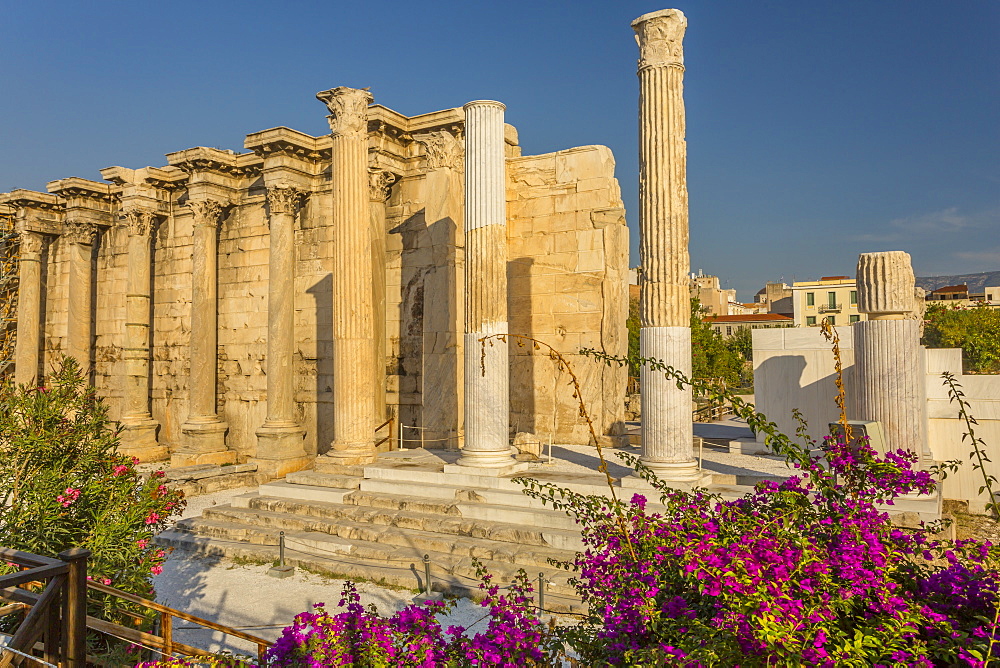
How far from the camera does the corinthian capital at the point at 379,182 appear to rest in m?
15.0

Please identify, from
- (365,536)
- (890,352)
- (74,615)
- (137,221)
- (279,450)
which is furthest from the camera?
(137,221)

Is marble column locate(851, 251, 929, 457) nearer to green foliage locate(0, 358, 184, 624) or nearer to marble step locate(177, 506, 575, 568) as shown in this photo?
marble step locate(177, 506, 575, 568)

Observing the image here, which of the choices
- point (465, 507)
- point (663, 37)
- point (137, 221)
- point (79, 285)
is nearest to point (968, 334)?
point (663, 37)

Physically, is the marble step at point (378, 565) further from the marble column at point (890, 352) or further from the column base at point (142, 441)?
the column base at point (142, 441)

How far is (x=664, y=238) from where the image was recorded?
33.2 feet

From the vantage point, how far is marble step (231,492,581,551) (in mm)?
9302

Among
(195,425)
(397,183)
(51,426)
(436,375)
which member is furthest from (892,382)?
(195,425)

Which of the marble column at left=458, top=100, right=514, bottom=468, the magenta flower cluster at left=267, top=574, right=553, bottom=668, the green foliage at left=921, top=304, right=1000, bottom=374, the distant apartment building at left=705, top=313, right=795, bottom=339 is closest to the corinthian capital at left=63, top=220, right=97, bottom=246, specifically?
the marble column at left=458, top=100, right=514, bottom=468

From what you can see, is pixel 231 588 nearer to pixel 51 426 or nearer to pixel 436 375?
pixel 51 426

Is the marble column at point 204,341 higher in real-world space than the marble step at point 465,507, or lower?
higher

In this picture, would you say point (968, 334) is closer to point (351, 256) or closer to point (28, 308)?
point (351, 256)

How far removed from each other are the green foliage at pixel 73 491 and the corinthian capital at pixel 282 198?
35.1 feet

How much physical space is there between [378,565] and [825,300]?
3033 inches

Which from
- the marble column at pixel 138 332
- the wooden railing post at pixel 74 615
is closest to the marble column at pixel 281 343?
the marble column at pixel 138 332
